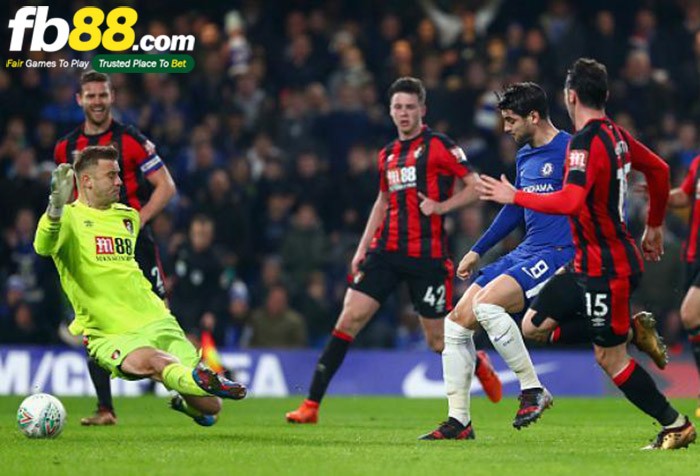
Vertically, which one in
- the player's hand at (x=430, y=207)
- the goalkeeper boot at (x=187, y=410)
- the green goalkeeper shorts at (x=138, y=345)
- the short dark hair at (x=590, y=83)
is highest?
the short dark hair at (x=590, y=83)

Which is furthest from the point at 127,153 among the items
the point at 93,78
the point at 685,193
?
the point at 685,193

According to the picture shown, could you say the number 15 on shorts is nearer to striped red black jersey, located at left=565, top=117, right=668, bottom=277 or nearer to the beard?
striped red black jersey, located at left=565, top=117, right=668, bottom=277

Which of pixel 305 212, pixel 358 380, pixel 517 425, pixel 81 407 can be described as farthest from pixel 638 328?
pixel 305 212

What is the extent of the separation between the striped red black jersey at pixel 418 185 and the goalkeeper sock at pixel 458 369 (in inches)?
86.0

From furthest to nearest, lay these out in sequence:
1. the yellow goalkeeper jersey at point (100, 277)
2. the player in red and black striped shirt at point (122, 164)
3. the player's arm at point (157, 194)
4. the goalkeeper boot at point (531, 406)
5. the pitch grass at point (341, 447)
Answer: the player in red and black striped shirt at point (122, 164)
the player's arm at point (157, 194)
the yellow goalkeeper jersey at point (100, 277)
the goalkeeper boot at point (531, 406)
the pitch grass at point (341, 447)

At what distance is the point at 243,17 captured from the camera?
21.2 meters

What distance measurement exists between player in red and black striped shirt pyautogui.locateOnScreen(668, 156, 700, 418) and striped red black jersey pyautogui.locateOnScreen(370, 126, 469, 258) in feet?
6.35

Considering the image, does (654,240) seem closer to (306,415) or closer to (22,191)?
(306,415)

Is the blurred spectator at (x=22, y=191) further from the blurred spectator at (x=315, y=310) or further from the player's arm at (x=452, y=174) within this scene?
the player's arm at (x=452, y=174)

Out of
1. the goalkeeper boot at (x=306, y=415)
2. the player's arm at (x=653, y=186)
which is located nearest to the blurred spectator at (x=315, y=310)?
the goalkeeper boot at (x=306, y=415)

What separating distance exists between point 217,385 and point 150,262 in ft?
8.63

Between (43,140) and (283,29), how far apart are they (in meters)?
4.73

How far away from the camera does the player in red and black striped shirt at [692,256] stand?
39.5 ft

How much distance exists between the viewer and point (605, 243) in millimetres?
8508
